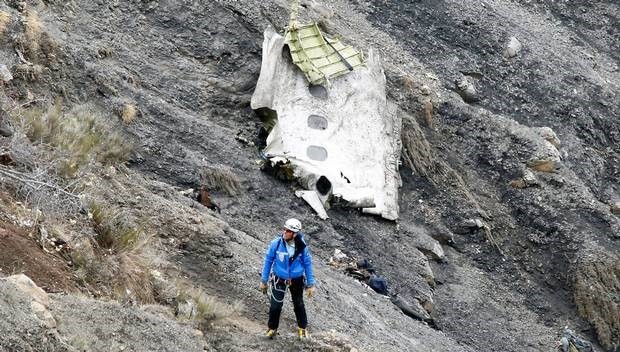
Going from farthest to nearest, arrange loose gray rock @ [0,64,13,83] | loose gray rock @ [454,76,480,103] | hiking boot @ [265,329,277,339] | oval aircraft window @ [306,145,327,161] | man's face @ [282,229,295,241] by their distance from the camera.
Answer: loose gray rock @ [454,76,480,103], oval aircraft window @ [306,145,327,161], loose gray rock @ [0,64,13,83], hiking boot @ [265,329,277,339], man's face @ [282,229,295,241]

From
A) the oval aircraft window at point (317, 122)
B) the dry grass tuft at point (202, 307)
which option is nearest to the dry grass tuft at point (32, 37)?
the oval aircraft window at point (317, 122)

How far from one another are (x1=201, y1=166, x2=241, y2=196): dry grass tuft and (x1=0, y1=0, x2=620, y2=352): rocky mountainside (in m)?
0.05

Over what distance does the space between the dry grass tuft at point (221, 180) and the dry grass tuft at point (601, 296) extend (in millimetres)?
6715

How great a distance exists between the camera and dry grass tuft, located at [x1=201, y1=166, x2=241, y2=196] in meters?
12.4

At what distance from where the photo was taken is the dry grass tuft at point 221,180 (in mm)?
12375

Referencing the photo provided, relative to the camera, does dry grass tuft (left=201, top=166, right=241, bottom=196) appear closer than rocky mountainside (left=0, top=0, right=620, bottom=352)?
No

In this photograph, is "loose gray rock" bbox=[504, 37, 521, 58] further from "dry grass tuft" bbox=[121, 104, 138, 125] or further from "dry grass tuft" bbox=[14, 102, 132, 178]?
"dry grass tuft" bbox=[14, 102, 132, 178]

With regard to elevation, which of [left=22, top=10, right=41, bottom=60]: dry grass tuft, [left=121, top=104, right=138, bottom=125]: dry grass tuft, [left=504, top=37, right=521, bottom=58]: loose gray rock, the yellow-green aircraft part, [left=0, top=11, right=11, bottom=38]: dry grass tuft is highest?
[left=0, top=11, right=11, bottom=38]: dry grass tuft

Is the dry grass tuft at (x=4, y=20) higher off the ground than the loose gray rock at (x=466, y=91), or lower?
higher

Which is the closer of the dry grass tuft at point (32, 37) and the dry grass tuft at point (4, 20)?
the dry grass tuft at point (4, 20)

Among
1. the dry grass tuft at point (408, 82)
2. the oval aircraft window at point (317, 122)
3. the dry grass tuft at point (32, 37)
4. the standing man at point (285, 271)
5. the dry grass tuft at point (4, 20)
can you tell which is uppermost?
the dry grass tuft at point (4, 20)

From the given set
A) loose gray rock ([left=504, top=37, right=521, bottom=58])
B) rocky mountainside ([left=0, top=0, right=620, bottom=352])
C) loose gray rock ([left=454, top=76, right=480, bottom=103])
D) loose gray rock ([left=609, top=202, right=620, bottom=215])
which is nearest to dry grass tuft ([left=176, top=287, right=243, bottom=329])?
rocky mountainside ([left=0, top=0, right=620, bottom=352])

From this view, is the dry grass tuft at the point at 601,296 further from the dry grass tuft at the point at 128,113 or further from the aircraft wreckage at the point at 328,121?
the dry grass tuft at the point at 128,113

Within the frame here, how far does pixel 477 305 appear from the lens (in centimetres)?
1399
